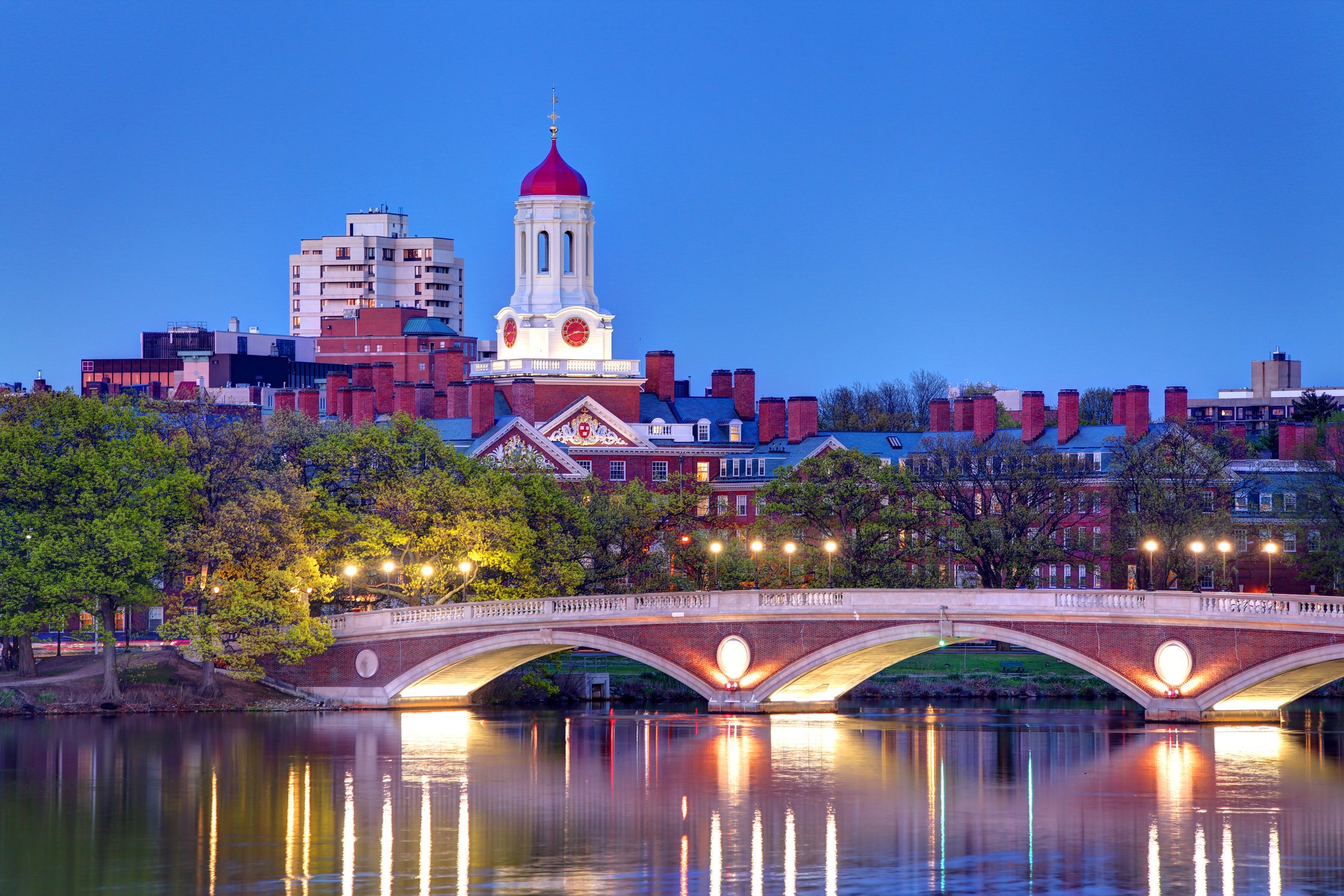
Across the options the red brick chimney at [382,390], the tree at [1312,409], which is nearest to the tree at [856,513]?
the red brick chimney at [382,390]

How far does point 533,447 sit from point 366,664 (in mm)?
35133

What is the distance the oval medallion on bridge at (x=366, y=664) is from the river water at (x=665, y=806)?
347cm

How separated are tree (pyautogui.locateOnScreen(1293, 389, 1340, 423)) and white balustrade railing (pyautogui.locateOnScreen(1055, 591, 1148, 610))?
67679 millimetres

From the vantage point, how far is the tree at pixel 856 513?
94000mm

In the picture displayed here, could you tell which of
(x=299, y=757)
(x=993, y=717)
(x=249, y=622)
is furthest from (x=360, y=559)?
(x=993, y=717)

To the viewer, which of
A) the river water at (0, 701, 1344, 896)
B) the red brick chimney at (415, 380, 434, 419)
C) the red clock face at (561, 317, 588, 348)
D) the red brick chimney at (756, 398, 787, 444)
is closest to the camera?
the river water at (0, 701, 1344, 896)

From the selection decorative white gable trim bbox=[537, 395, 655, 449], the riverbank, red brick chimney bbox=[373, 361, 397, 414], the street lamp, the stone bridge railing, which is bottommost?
the riverbank

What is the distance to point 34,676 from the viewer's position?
78.4 m

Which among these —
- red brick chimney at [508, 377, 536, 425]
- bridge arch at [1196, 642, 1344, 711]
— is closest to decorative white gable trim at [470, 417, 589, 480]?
red brick chimney at [508, 377, 536, 425]

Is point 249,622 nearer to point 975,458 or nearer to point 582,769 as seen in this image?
point 582,769

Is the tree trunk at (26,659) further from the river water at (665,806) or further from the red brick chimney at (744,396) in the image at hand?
the red brick chimney at (744,396)

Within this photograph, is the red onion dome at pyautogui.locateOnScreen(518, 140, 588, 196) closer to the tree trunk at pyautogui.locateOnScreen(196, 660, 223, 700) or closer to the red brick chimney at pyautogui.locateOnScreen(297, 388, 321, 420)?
the red brick chimney at pyautogui.locateOnScreen(297, 388, 321, 420)

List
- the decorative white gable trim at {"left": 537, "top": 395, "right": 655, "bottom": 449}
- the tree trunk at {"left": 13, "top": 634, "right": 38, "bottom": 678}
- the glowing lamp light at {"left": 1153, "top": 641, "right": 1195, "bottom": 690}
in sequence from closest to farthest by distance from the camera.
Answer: the glowing lamp light at {"left": 1153, "top": 641, "right": 1195, "bottom": 690} → the tree trunk at {"left": 13, "top": 634, "right": 38, "bottom": 678} → the decorative white gable trim at {"left": 537, "top": 395, "right": 655, "bottom": 449}

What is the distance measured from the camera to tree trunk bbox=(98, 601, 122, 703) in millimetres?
76750
